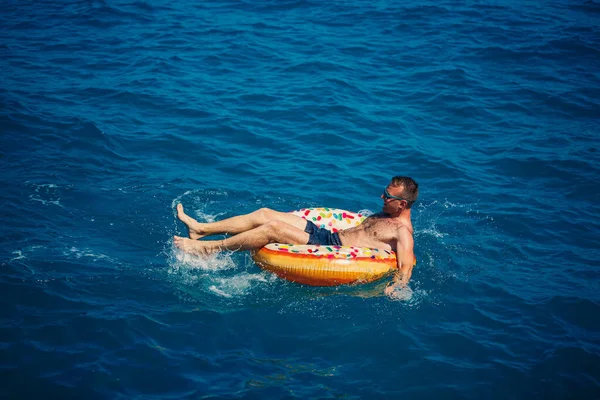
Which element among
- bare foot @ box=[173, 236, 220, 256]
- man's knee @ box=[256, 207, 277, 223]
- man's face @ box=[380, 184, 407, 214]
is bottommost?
bare foot @ box=[173, 236, 220, 256]

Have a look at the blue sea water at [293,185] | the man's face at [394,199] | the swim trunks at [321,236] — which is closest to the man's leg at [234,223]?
the swim trunks at [321,236]

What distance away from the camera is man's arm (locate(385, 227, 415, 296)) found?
7246 millimetres

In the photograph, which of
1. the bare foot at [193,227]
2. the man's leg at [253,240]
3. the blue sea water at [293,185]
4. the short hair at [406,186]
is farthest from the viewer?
the bare foot at [193,227]

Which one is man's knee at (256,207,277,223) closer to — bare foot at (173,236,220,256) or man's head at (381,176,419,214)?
bare foot at (173,236,220,256)

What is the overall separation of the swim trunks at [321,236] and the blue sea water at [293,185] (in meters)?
0.67

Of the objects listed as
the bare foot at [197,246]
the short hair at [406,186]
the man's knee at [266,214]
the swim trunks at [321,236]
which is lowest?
the bare foot at [197,246]

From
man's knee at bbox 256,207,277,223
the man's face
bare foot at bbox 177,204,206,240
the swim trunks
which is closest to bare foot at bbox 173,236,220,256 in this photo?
bare foot at bbox 177,204,206,240

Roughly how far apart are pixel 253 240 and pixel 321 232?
0.98 metres

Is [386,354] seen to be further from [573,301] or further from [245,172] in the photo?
[245,172]

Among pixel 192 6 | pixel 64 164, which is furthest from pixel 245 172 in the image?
pixel 192 6

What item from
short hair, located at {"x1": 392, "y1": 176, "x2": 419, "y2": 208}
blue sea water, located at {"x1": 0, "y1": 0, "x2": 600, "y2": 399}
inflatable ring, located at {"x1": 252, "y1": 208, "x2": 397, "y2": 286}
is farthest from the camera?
short hair, located at {"x1": 392, "y1": 176, "x2": 419, "y2": 208}

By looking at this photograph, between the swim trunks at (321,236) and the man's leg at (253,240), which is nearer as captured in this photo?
the man's leg at (253,240)

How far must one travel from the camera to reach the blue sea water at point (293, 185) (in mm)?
6305

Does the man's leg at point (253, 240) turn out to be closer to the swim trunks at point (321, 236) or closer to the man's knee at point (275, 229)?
the man's knee at point (275, 229)
